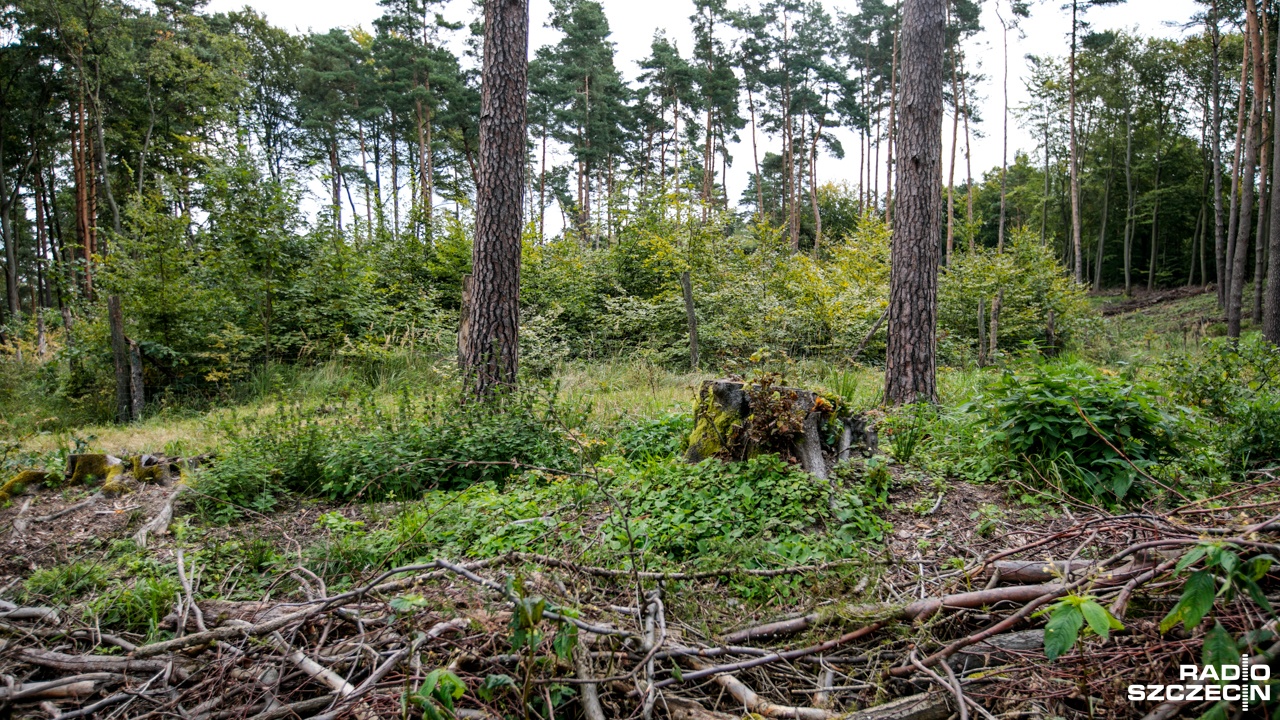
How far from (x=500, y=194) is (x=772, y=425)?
13.7 feet

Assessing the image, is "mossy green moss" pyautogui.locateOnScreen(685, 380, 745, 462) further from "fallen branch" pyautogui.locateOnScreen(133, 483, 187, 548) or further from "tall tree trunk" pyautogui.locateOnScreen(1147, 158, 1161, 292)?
"tall tree trunk" pyautogui.locateOnScreen(1147, 158, 1161, 292)

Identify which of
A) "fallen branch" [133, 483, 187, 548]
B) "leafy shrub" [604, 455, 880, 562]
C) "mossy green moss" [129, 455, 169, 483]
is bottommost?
"fallen branch" [133, 483, 187, 548]

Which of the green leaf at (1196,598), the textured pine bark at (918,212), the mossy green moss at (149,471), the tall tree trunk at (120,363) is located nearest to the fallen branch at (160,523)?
the mossy green moss at (149,471)

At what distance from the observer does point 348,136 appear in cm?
3064

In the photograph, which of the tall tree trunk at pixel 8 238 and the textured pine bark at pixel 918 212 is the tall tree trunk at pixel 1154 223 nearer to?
the textured pine bark at pixel 918 212

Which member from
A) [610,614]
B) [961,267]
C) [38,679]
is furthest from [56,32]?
[961,267]

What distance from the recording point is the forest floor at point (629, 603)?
174cm

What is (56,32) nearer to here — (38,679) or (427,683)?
(38,679)

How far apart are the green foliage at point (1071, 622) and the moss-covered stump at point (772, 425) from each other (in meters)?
2.17

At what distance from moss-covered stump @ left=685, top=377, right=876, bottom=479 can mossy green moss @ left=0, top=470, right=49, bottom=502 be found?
17.4 feet

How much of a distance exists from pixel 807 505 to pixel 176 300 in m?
10.5

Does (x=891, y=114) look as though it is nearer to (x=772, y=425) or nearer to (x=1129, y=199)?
(x=1129, y=199)

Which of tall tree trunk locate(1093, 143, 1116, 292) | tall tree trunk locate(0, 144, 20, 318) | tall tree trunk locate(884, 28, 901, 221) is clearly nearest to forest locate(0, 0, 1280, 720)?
tall tree trunk locate(0, 144, 20, 318)

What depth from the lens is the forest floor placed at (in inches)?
68.5
